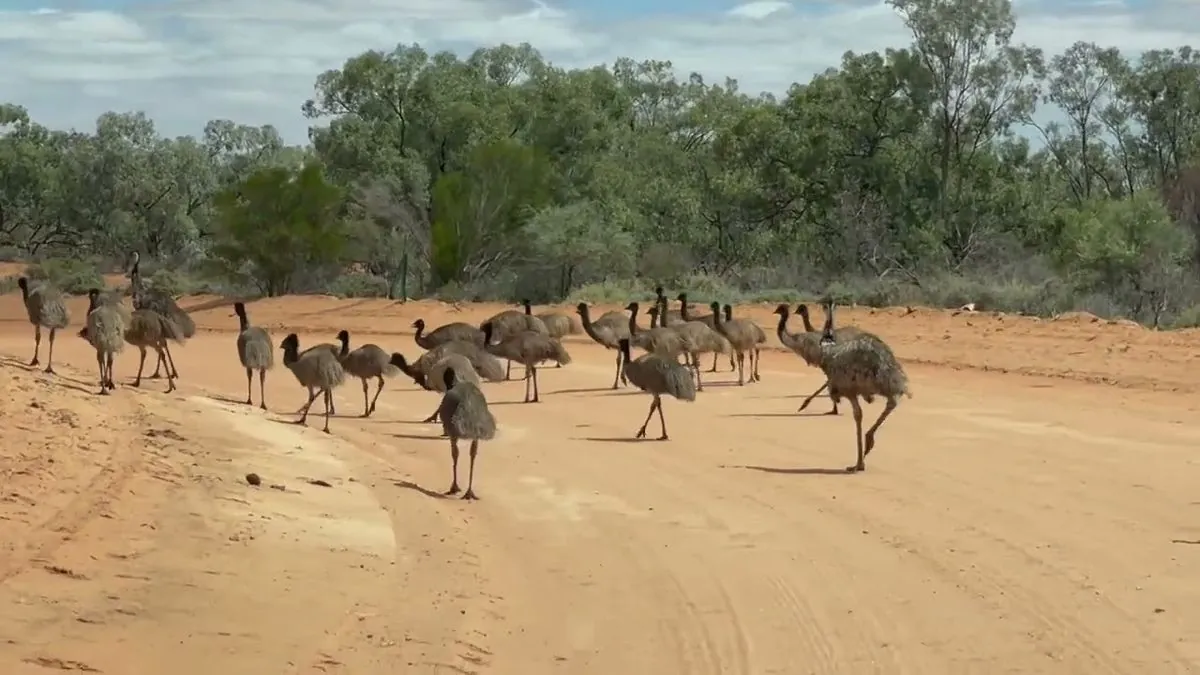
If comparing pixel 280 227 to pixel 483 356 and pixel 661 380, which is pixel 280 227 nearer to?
pixel 483 356

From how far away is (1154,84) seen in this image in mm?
49969

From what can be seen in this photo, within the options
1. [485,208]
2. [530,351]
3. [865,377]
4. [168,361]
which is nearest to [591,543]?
[865,377]

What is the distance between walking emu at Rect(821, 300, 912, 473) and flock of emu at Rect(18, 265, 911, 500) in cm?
1

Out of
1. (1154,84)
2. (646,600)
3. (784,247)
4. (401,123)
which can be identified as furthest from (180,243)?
(646,600)

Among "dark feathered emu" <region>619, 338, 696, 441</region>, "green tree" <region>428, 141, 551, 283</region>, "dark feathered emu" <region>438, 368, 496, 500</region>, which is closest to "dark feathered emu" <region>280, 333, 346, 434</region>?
"dark feathered emu" <region>619, 338, 696, 441</region>

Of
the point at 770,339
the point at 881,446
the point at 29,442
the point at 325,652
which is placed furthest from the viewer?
the point at 770,339

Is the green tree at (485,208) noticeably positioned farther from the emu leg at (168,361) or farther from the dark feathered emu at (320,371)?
the dark feathered emu at (320,371)

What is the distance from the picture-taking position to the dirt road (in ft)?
28.4

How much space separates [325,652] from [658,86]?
6412 cm

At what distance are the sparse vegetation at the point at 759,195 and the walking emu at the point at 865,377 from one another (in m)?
20.2

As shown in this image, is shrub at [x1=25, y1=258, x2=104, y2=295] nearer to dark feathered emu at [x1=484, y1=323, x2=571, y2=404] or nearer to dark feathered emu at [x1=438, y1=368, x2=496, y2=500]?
dark feathered emu at [x1=484, y1=323, x2=571, y2=404]

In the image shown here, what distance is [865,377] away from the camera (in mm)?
15625

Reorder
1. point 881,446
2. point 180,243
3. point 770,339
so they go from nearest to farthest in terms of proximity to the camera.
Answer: point 881,446
point 770,339
point 180,243

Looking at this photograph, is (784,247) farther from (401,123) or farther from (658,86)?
(658,86)
